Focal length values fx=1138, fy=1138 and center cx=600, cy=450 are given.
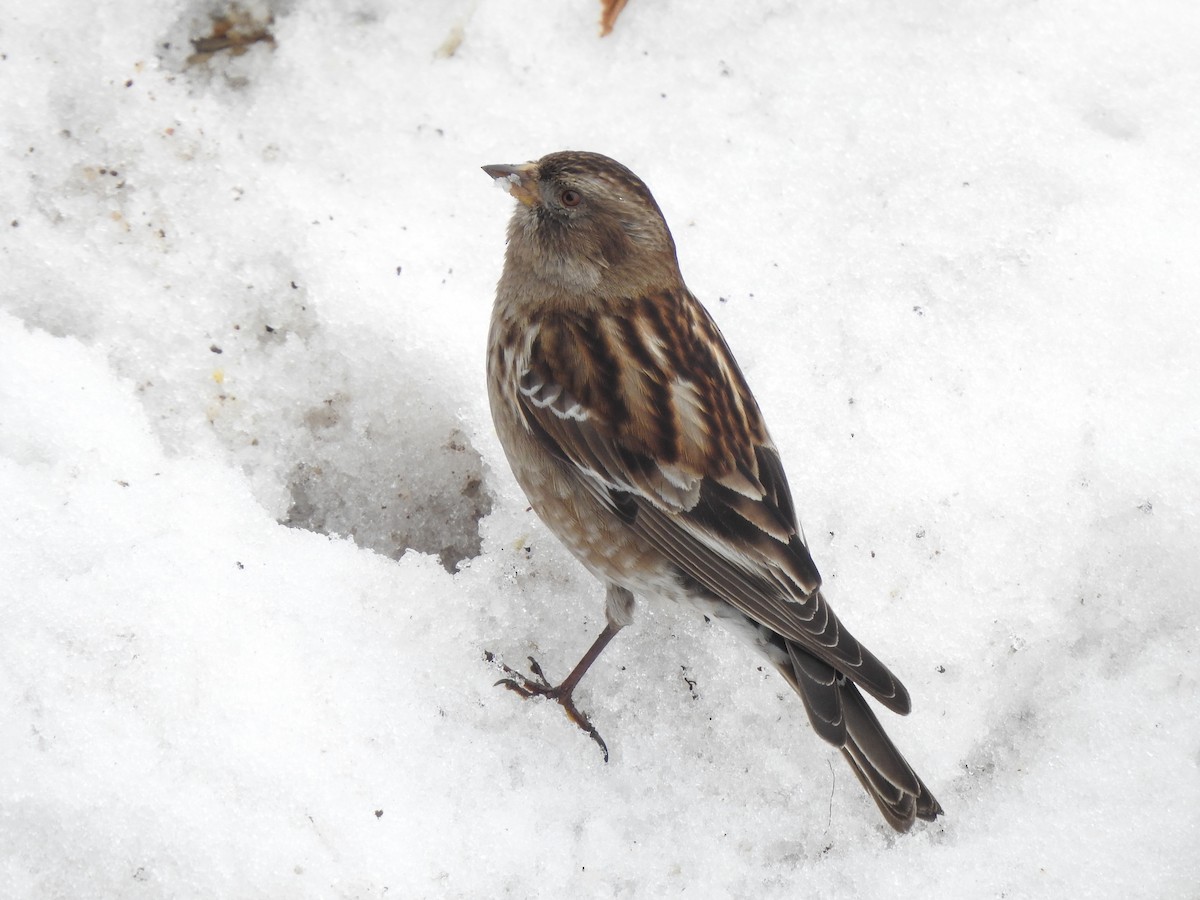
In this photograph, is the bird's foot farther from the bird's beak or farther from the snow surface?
the bird's beak

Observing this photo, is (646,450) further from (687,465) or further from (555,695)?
(555,695)

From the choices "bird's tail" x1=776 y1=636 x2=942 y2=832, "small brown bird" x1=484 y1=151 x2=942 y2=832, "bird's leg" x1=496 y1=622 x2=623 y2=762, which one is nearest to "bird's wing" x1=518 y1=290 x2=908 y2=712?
"small brown bird" x1=484 y1=151 x2=942 y2=832

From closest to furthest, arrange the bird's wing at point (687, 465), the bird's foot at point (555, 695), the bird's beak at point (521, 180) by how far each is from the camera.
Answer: the bird's wing at point (687, 465) → the bird's foot at point (555, 695) → the bird's beak at point (521, 180)

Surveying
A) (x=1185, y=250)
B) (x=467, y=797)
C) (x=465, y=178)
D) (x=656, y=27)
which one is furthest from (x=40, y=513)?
(x=1185, y=250)

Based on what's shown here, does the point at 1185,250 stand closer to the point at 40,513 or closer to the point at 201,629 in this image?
the point at 201,629

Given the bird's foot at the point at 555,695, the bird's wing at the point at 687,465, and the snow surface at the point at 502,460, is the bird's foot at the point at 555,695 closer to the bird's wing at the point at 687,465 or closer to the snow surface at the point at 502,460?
the snow surface at the point at 502,460

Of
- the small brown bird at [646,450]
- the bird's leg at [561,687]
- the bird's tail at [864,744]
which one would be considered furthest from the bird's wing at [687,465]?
the bird's leg at [561,687]
